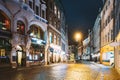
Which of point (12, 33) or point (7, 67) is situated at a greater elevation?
point (12, 33)

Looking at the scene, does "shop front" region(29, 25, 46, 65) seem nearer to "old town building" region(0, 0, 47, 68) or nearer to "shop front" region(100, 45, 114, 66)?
"old town building" region(0, 0, 47, 68)

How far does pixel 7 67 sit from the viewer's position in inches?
1282

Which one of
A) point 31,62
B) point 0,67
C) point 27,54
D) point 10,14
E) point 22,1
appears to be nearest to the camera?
point 0,67

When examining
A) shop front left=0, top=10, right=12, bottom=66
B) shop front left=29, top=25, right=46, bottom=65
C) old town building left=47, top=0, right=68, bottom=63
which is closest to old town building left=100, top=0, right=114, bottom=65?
old town building left=47, top=0, right=68, bottom=63

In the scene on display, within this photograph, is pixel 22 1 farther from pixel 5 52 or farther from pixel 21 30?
pixel 5 52

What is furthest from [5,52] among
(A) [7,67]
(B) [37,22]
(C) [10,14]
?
(B) [37,22]

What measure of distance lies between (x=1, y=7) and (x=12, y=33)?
4.16 meters

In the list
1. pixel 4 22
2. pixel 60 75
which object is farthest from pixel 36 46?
pixel 60 75

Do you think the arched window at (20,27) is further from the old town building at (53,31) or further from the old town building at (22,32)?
the old town building at (53,31)

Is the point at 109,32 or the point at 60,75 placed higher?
the point at 109,32

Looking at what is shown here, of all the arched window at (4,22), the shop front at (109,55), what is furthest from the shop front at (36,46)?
the shop front at (109,55)

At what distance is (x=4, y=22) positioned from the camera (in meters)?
32.7

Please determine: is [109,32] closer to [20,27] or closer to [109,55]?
[109,55]

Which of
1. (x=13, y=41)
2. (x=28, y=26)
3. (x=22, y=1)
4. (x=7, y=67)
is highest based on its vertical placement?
(x=22, y=1)
